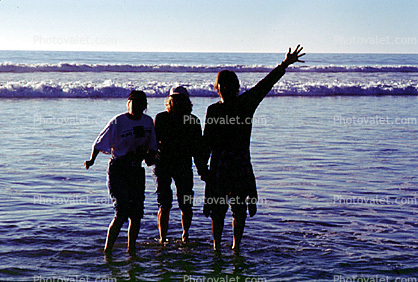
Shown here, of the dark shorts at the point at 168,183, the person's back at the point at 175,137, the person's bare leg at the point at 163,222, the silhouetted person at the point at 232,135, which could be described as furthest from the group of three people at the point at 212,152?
the person's bare leg at the point at 163,222

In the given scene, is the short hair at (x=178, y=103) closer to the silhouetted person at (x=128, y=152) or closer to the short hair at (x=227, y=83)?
the silhouetted person at (x=128, y=152)

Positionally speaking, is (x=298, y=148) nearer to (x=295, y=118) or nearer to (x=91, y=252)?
(x=295, y=118)

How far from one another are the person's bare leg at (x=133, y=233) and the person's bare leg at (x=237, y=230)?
0.97 m

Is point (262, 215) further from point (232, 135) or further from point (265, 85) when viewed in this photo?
point (265, 85)

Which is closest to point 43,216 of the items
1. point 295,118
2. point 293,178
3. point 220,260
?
point 220,260

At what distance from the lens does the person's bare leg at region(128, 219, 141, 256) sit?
A: 5859mm

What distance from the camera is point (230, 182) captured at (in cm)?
571

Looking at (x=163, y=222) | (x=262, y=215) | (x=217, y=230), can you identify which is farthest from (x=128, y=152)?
(x=262, y=215)

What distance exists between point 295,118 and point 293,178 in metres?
8.08

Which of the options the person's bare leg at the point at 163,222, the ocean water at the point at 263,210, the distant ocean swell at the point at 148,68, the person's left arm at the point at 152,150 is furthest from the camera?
the distant ocean swell at the point at 148,68

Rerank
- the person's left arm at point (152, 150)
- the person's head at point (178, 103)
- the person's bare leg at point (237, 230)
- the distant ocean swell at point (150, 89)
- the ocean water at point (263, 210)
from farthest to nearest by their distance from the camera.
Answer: the distant ocean swell at point (150, 89), the person's head at point (178, 103), the person's bare leg at point (237, 230), the person's left arm at point (152, 150), the ocean water at point (263, 210)

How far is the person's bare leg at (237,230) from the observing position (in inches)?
232

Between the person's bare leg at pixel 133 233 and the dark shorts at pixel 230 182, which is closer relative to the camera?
the dark shorts at pixel 230 182

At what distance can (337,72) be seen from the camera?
4250 centimetres
